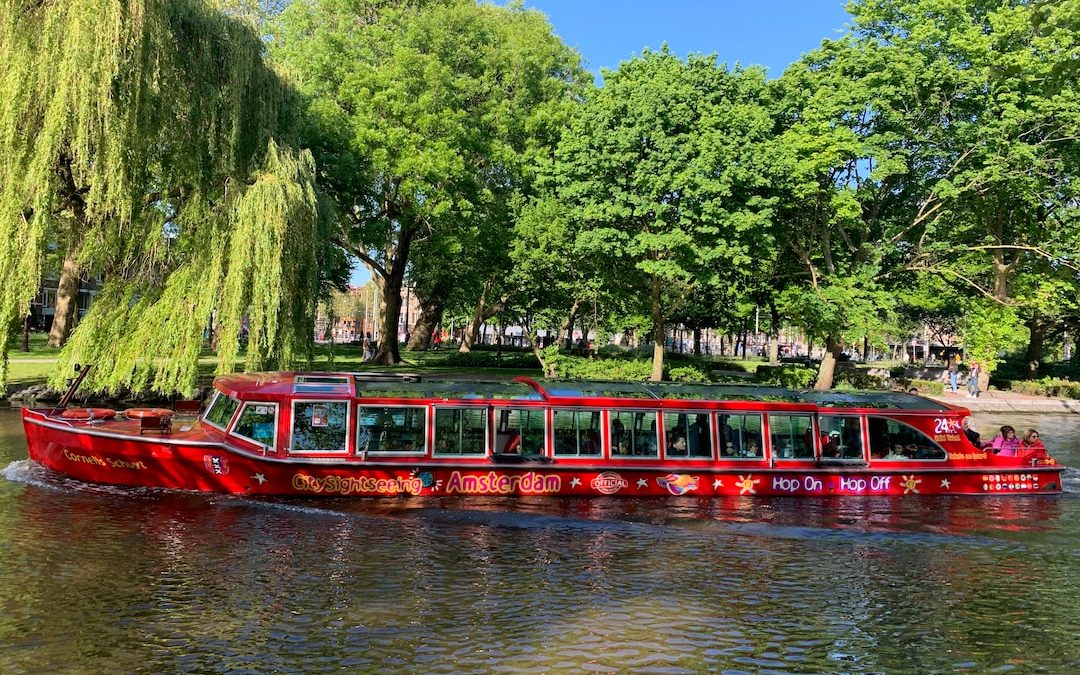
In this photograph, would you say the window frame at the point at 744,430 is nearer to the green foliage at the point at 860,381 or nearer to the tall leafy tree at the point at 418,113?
the tall leafy tree at the point at 418,113

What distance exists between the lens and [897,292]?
4100 cm

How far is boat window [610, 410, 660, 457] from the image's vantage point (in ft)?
60.7

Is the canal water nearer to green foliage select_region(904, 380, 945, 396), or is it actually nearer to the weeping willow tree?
the weeping willow tree

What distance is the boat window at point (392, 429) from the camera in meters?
17.6

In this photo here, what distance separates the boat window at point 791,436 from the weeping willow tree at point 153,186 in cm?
1391

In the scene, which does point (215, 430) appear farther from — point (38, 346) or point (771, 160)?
point (38, 346)

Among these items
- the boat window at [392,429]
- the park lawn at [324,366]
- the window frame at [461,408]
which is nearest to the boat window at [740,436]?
the window frame at [461,408]

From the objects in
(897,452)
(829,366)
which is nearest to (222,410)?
(897,452)

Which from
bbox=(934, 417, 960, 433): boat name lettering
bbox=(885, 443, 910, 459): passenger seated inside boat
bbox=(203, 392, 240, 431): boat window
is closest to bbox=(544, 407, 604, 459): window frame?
bbox=(203, 392, 240, 431): boat window

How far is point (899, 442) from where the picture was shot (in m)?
19.6

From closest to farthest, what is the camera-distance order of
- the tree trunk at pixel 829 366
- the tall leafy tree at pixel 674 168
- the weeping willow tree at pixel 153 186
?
the weeping willow tree at pixel 153 186, the tall leafy tree at pixel 674 168, the tree trunk at pixel 829 366

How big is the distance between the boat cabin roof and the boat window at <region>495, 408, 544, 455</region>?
1.13ft

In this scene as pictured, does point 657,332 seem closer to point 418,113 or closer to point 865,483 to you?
point 418,113

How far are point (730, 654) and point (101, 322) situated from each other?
2022 cm
